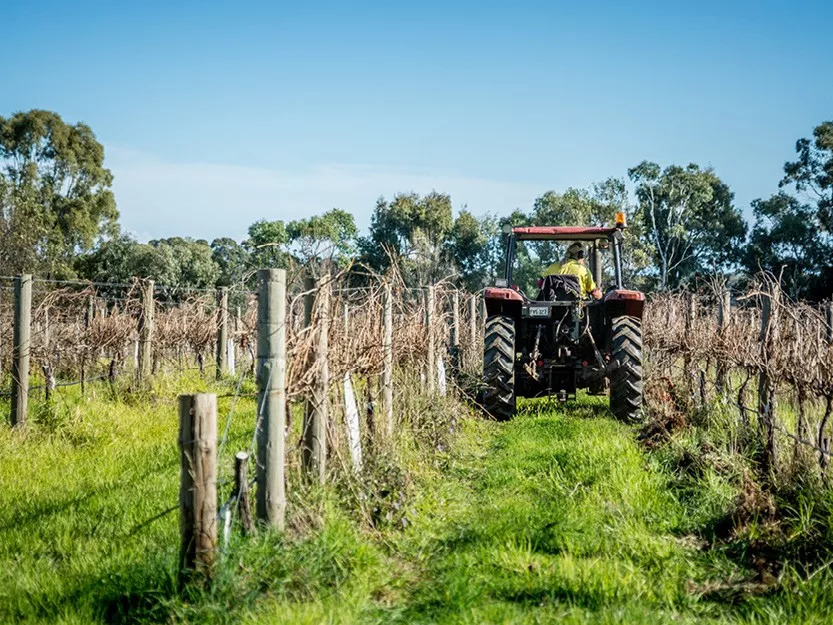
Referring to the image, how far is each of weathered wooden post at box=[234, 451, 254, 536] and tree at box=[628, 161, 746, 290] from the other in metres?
37.2

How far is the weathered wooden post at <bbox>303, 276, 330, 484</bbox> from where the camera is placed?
425 centimetres

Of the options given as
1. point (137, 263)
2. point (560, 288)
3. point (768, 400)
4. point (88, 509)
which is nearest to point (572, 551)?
point (768, 400)

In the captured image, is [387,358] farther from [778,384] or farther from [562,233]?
[562,233]

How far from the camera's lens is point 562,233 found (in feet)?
29.2

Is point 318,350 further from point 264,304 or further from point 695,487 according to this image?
point 695,487

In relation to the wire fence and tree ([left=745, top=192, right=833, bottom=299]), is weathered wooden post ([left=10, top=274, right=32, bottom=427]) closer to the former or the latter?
the wire fence

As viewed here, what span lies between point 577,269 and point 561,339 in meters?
0.93

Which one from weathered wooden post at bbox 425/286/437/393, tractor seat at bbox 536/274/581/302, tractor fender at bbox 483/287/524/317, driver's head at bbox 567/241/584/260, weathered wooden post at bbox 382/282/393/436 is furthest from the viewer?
driver's head at bbox 567/241/584/260

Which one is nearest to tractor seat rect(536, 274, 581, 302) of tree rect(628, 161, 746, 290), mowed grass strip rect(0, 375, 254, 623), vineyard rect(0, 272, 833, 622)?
vineyard rect(0, 272, 833, 622)

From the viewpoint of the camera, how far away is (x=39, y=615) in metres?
3.12

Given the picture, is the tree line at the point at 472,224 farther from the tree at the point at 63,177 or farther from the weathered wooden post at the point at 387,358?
the weathered wooden post at the point at 387,358

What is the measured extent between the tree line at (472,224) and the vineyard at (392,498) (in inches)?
903

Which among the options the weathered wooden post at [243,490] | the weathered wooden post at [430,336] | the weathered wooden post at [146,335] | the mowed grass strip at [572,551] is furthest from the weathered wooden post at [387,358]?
the weathered wooden post at [146,335]

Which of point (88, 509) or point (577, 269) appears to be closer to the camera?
point (88, 509)
